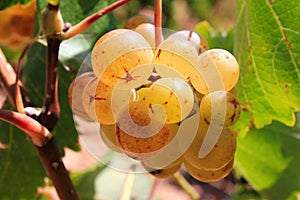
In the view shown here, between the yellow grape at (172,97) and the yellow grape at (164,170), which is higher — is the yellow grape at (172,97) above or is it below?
above

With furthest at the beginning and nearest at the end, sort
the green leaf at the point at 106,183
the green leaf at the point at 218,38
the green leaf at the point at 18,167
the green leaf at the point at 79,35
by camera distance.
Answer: the green leaf at the point at 106,183
the green leaf at the point at 218,38
the green leaf at the point at 18,167
the green leaf at the point at 79,35

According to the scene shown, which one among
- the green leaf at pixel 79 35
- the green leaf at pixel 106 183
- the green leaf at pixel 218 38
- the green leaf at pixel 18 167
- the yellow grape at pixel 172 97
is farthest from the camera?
the green leaf at pixel 106 183

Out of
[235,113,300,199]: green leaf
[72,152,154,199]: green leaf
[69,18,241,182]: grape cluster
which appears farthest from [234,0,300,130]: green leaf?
[72,152,154,199]: green leaf

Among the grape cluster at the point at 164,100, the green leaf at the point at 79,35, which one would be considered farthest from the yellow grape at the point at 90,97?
the green leaf at the point at 79,35

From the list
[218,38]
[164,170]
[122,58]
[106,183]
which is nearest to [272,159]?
[218,38]

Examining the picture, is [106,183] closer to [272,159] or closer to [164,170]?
[272,159]

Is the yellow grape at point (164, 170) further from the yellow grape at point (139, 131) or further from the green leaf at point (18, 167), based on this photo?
the green leaf at point (18, 167)

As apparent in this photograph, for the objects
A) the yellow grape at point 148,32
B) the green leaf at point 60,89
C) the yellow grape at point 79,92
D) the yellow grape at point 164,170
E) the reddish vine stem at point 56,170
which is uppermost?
the yellow grape at point 148,32

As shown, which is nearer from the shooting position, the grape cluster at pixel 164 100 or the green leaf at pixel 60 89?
the grape cluster at pixel 164 100
